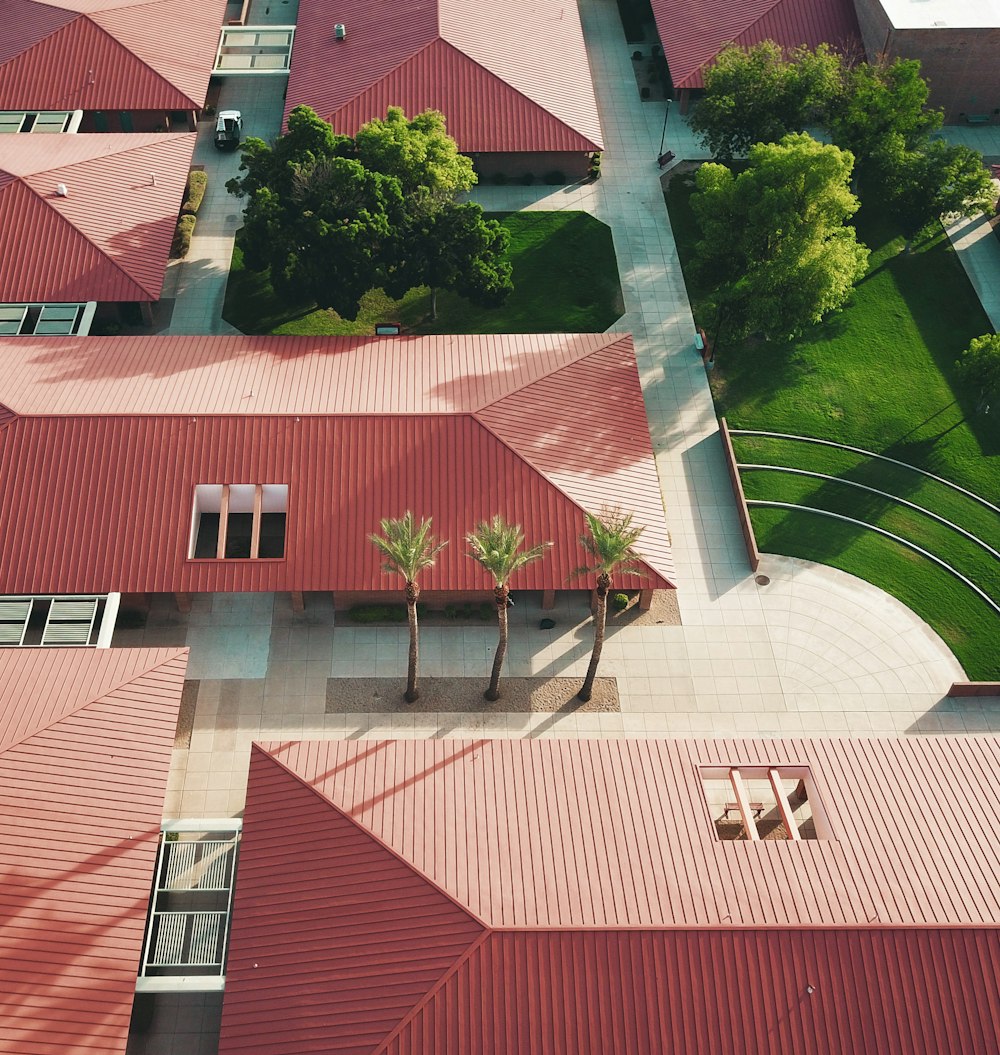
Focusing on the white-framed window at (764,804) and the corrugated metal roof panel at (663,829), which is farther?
the white-framed window at (764,804)

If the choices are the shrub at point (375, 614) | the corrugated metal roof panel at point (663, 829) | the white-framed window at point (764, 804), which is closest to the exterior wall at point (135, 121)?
the shrub at point (375, 614)

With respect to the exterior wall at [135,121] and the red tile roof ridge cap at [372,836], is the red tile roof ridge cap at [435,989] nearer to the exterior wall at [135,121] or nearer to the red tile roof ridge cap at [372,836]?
the red tile roof ridge cap at [372,836]

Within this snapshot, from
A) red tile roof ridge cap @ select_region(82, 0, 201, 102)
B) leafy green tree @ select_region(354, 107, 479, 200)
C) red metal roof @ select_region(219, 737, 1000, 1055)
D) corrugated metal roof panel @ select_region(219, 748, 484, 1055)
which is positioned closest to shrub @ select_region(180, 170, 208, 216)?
red tile roof ridge cap @ select_region(82, 0, 201, 102)

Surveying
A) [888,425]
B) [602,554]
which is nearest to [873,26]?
[888,425]

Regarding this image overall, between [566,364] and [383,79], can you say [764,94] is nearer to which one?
[566,364]

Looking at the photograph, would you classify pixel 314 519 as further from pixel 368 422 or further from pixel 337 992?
pixel 337 992

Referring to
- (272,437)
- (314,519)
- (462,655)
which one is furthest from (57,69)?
(462,655)
